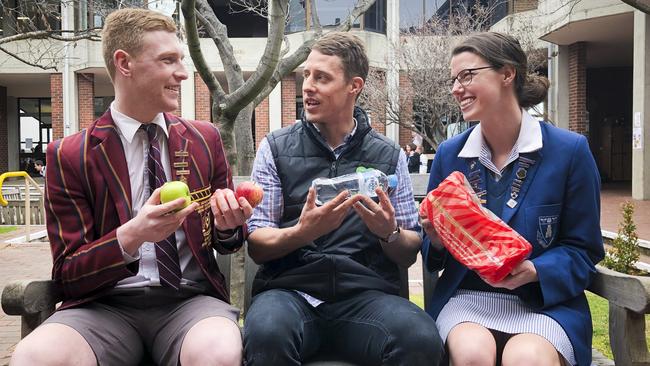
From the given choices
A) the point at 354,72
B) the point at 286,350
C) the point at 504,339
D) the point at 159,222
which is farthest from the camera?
the point at 354,72

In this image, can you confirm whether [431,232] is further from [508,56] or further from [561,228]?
[508,56]

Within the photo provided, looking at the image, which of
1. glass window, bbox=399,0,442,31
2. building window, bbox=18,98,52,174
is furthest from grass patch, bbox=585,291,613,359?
building window, bbox=18,98,52,174

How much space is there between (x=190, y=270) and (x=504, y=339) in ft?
4.45

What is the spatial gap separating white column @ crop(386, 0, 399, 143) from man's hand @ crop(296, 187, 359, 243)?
18748 mm

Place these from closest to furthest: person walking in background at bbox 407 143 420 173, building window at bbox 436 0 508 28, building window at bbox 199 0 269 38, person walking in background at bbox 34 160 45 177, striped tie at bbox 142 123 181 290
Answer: striped tie at bbox 142 123 181 290 < person walking in background at bbox 407 143 420 173 < building window at bbox 436 0 508 28 < person walking in background at bbox 34 160 45 177 < building window at bbox 199 0 269 38

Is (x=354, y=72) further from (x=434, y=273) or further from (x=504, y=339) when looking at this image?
(x=504, y=339)

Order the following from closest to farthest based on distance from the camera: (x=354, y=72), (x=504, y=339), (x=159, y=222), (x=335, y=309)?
(x=159, y=222) → (x=504, y=339) → (x=335, y=309) → (x=354, y=72)

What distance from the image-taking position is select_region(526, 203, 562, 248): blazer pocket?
104 inches

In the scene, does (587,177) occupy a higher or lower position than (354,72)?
lower

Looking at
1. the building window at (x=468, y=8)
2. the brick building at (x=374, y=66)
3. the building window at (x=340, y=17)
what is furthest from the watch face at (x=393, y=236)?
the building window at (x=340, y=17)

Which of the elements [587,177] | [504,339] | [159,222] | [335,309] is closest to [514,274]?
[504,339]

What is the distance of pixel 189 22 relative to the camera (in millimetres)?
4469

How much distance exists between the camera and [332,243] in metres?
2.83

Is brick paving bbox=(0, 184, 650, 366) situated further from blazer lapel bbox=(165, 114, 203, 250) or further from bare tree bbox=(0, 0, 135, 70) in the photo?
bare tree bbox=(0, 0, 135, 70)
